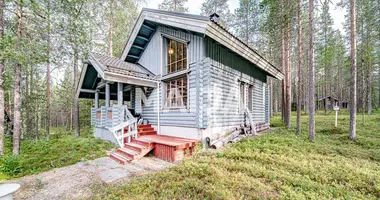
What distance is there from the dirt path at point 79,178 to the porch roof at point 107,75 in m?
3.02

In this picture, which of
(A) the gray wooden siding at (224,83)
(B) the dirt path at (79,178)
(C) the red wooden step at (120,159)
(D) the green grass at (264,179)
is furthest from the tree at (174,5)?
(D) the green grass at (264,179)

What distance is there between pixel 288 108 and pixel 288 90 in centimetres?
115

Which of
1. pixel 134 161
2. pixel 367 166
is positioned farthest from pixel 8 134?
pixel 367 166

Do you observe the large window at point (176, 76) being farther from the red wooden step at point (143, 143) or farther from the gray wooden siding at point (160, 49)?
the red wooden step at point (143, 143)

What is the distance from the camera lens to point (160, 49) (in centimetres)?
763

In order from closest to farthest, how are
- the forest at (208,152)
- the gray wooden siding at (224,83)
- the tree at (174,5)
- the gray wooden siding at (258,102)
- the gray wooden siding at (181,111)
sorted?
the forest at (208,152)
the gray wooden siding at (224,83)
the gray wooden siding at (181,111)
the gray wooden siding at (258,102)
the tree at (174,5)

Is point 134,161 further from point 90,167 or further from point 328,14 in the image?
point 328,14

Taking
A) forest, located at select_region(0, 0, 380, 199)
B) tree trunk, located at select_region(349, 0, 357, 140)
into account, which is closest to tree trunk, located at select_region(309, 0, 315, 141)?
forest, located at select_region(0, 0, 380, 199)

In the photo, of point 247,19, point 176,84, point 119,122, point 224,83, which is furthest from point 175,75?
point 247,19

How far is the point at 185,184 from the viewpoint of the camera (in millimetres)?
3088

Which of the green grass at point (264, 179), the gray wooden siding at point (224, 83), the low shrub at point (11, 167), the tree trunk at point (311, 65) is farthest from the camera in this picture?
the tree trunk at point (311, 65)

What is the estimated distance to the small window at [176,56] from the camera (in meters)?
6.71

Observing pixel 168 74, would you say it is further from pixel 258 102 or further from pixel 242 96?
pixel 258 102

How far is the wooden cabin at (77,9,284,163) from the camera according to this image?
18.1ft
